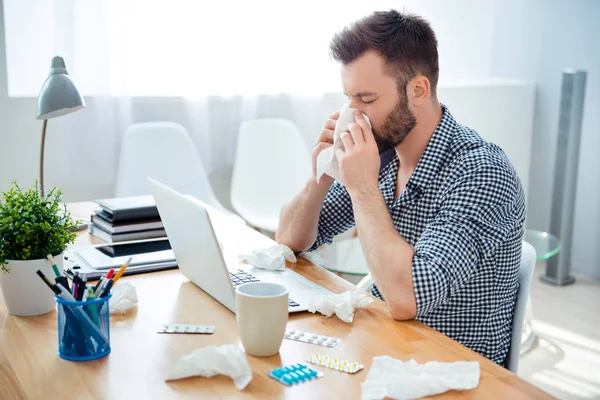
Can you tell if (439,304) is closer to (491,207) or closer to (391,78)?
(491,207)

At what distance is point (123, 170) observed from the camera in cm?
297

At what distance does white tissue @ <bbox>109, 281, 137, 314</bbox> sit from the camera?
1274mm

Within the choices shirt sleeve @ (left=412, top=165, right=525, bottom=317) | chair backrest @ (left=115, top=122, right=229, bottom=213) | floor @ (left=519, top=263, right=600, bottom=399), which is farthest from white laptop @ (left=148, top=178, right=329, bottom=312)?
chair backrest @ (left=115, top=122, right=229, bottom=213)

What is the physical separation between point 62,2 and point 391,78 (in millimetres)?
1757

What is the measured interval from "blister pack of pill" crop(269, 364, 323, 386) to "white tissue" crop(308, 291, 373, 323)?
8.5 inches

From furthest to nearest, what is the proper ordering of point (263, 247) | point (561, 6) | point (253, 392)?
point (561, 6)
point (263, 247)
point (253, 392)

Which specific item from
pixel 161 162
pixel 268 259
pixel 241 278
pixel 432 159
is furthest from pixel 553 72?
pixel 241 278

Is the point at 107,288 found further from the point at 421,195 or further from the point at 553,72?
the point at 553,72

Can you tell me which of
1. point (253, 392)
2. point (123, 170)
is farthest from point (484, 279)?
point (123, 170)

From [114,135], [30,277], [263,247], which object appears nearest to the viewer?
[30,277]

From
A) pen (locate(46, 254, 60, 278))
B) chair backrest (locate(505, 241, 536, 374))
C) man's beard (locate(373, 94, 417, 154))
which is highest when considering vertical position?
man's beard (locate(373, 94, 417, 154))

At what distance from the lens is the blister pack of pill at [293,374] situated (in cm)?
101

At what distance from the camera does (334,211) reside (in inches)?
69.4

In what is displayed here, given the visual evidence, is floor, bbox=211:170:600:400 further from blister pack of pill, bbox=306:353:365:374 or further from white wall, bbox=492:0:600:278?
blister pack of pill, bbox=306:353:365:374
